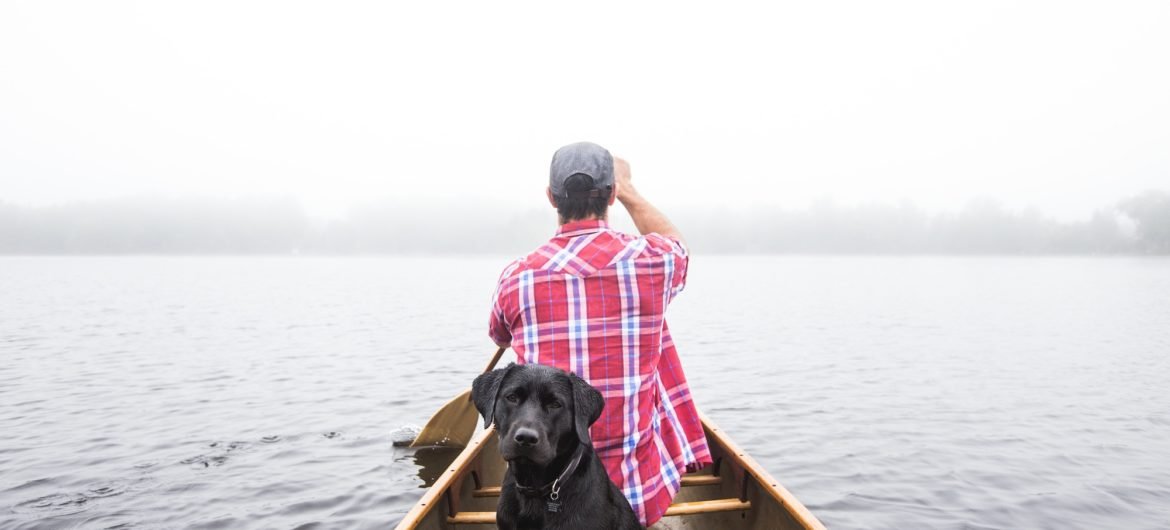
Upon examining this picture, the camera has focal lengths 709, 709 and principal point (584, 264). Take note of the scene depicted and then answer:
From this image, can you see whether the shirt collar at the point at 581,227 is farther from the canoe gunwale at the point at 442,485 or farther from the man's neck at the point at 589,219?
the canoe gunwale at the point at 442,485

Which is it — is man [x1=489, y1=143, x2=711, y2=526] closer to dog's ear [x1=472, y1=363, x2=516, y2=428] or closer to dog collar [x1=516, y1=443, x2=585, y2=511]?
dog's ear [x1=472, y1=363, x2=516, y2=428]

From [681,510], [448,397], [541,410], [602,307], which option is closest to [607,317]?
[602,307]

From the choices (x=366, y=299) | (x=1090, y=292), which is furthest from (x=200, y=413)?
(x=1090, y=292)

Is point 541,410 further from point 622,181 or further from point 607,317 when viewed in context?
point 622,181

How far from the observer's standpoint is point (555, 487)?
3.37 m

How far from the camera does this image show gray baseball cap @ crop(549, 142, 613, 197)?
3.78 metres

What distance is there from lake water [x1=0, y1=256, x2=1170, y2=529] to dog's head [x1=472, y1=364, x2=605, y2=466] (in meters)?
7.46

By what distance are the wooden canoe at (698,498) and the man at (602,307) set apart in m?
1.37

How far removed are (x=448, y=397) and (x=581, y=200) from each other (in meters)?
15.8

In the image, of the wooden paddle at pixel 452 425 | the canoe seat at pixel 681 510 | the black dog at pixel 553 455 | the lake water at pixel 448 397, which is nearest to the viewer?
the black dog at pixel 553 455

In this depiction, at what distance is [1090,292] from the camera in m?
73.6

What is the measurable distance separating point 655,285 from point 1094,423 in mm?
17423

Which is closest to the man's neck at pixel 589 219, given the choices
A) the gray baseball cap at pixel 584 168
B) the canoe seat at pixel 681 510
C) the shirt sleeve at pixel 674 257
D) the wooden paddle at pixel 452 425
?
the gray baseball cap at pixel 584 168

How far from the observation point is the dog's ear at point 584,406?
3.35m
